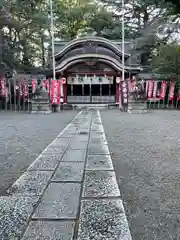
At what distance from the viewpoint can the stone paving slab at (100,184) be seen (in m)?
2.21

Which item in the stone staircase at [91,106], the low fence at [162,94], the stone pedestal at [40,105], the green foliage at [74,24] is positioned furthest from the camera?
the green foliage at [74,24]

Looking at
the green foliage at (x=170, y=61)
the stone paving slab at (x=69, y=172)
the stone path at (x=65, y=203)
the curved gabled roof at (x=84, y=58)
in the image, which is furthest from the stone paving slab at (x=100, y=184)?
the curved gabled roof at (x=84, y=58)

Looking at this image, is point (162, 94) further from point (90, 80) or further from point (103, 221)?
point (103, 221)

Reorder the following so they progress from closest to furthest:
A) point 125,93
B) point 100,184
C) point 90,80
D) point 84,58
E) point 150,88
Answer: point 100,184 < point 125,93 < point 150,88 < point 84,58 < point 90,80

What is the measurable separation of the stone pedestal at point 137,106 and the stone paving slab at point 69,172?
9463 mm

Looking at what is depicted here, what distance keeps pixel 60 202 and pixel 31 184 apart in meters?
0.57

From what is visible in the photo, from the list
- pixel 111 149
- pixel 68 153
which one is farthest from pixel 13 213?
pixel 111 149

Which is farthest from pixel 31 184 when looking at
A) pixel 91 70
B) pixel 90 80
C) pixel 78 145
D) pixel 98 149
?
pixel 90 80

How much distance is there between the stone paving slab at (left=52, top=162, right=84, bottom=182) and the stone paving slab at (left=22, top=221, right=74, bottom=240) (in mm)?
887

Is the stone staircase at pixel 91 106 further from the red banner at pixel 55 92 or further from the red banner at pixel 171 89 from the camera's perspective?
the red banner at pixel 171 89

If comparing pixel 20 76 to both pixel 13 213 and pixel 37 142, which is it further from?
pixel 13 213

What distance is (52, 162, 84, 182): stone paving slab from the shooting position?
261 centimetres

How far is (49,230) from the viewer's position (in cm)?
160

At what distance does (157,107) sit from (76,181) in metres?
13.8
